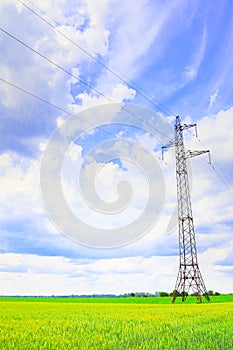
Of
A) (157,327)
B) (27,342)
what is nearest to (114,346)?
(27,342)

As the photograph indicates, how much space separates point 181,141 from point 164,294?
55227 mm

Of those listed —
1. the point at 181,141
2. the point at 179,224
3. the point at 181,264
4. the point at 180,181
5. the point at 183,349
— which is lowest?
the point at 183,349

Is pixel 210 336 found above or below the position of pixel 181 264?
below

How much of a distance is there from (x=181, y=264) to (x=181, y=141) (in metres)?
14.9

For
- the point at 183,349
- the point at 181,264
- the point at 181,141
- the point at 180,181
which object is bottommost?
the point at 183,349

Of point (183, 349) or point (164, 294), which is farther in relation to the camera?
point (164, 294)

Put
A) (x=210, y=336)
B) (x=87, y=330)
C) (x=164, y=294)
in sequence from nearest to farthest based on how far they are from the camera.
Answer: (x=210, y=336), (x=87, y=330), (x=164, y=294)

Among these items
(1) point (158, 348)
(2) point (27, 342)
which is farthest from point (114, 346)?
(2) point (27, 342)

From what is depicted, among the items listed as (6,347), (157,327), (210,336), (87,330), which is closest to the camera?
(6,347)

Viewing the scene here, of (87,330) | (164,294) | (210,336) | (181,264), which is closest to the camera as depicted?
(210,336)

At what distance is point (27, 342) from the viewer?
36.6 ft

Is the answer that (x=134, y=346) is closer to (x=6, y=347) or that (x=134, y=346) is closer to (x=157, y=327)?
(x=6, y=347)

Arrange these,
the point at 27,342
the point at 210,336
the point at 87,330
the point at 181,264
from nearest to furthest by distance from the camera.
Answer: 1. the point at 27,342
2. the point at 210,336
3. the point at 87,330
4. the point at 181,264

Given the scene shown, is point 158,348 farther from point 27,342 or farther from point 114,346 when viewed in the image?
point 27,342
